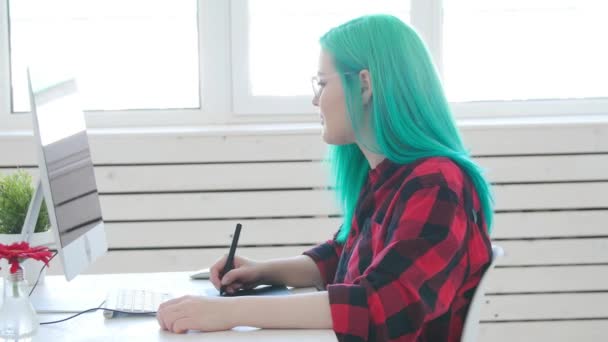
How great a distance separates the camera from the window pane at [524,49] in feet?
10.6

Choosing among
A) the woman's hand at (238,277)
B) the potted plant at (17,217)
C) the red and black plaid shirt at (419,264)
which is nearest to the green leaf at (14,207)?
the potted plant at (17,217)

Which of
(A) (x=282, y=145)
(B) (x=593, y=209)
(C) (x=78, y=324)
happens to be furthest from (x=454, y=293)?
(B) (x=593, y=209)

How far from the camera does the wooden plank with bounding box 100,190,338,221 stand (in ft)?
9.75

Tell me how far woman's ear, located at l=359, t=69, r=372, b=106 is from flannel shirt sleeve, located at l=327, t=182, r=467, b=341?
0.26m

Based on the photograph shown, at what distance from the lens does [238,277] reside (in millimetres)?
1815

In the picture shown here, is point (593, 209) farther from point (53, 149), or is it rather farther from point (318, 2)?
point (53, 149)

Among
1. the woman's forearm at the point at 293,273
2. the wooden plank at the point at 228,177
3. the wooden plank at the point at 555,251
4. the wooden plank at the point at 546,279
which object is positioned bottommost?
the wooden plank at the point at 546,279

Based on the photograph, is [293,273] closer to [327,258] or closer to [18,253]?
[327,258]

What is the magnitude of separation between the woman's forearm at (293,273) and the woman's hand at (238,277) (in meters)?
0.02

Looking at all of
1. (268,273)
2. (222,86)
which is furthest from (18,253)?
(222,86)

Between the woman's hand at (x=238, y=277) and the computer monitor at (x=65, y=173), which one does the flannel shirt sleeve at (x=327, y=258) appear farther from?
the computer monitor at (x=65, y=173)

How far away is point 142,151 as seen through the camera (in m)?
2.95

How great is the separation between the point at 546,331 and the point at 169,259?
1341 millimetres

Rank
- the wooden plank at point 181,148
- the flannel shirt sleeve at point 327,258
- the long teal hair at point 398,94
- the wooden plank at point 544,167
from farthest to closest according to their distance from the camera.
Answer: the wooden plank at point 544,167
the wooden plank at point 181,148
the flannel shirt sleeve at point 327,258
the long teal hair at point 398,94
